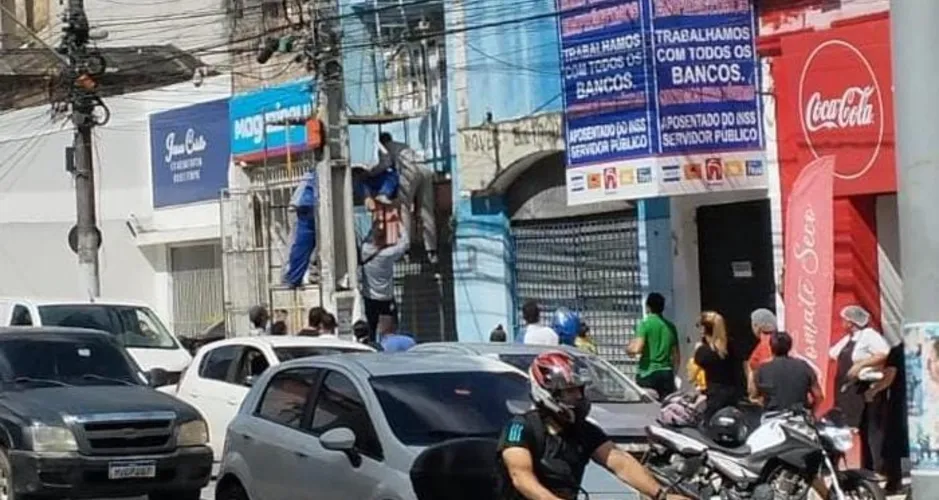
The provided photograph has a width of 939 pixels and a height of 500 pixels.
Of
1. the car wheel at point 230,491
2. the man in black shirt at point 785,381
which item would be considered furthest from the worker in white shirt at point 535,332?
the car wheel at point 230,491

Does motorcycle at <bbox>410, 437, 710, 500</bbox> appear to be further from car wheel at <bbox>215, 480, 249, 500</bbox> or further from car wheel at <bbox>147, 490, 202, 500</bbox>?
car wheel at <bbox>147, 490, 202, 500</bbox>

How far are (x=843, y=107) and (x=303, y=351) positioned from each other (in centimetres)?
578

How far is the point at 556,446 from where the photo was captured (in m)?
8.43

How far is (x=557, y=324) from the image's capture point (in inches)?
827

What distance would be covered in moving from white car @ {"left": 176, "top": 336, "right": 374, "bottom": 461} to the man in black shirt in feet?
13.5

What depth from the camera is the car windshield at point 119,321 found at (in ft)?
76.2

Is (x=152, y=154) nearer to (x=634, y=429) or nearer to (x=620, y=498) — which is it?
(x=634, y=429)

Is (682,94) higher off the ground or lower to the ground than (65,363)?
higher

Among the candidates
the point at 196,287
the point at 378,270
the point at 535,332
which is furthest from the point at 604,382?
the point at 196,287

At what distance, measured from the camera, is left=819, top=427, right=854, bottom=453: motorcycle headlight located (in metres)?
13.4

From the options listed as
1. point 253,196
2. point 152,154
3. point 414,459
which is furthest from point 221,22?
point 414,459

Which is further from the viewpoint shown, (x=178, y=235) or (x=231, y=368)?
(x=178, y=235)

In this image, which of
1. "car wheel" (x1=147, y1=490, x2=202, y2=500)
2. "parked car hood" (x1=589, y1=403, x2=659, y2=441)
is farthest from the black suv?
"parked car hood" (x1=589, y1=403, x2=659, y2=441)

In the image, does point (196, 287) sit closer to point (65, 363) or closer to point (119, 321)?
point (119, 321)
